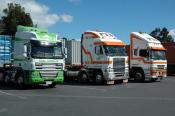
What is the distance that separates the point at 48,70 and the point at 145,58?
30.3 ft

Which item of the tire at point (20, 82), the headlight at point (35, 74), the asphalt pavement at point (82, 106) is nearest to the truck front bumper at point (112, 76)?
the headlight at point (35, 74)

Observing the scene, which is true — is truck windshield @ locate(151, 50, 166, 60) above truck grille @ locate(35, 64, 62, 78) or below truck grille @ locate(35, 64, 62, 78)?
above

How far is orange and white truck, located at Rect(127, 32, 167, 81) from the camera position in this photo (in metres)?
27.2

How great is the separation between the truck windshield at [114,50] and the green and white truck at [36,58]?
396 cm

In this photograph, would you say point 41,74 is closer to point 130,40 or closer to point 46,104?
point 46,104

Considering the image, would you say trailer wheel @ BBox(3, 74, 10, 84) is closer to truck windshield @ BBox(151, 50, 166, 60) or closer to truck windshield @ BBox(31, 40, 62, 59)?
truck windshield @ BBox(31, 40, 62, 59)

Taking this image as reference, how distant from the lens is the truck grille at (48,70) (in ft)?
66.5

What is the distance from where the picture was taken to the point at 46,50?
20672 millimetres

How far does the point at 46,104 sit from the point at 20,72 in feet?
23.2

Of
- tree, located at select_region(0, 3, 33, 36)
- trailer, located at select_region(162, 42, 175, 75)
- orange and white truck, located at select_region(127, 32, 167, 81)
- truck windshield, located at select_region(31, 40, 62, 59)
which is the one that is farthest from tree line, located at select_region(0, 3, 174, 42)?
truck windshield, located at select_region(31, 40, 62, 59)

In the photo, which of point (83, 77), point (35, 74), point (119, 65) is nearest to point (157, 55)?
point (119, 65)

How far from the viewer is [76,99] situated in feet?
53.5

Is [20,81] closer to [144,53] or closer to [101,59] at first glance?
[101,59]

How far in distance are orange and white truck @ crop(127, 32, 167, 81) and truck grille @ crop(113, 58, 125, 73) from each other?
2.92m
